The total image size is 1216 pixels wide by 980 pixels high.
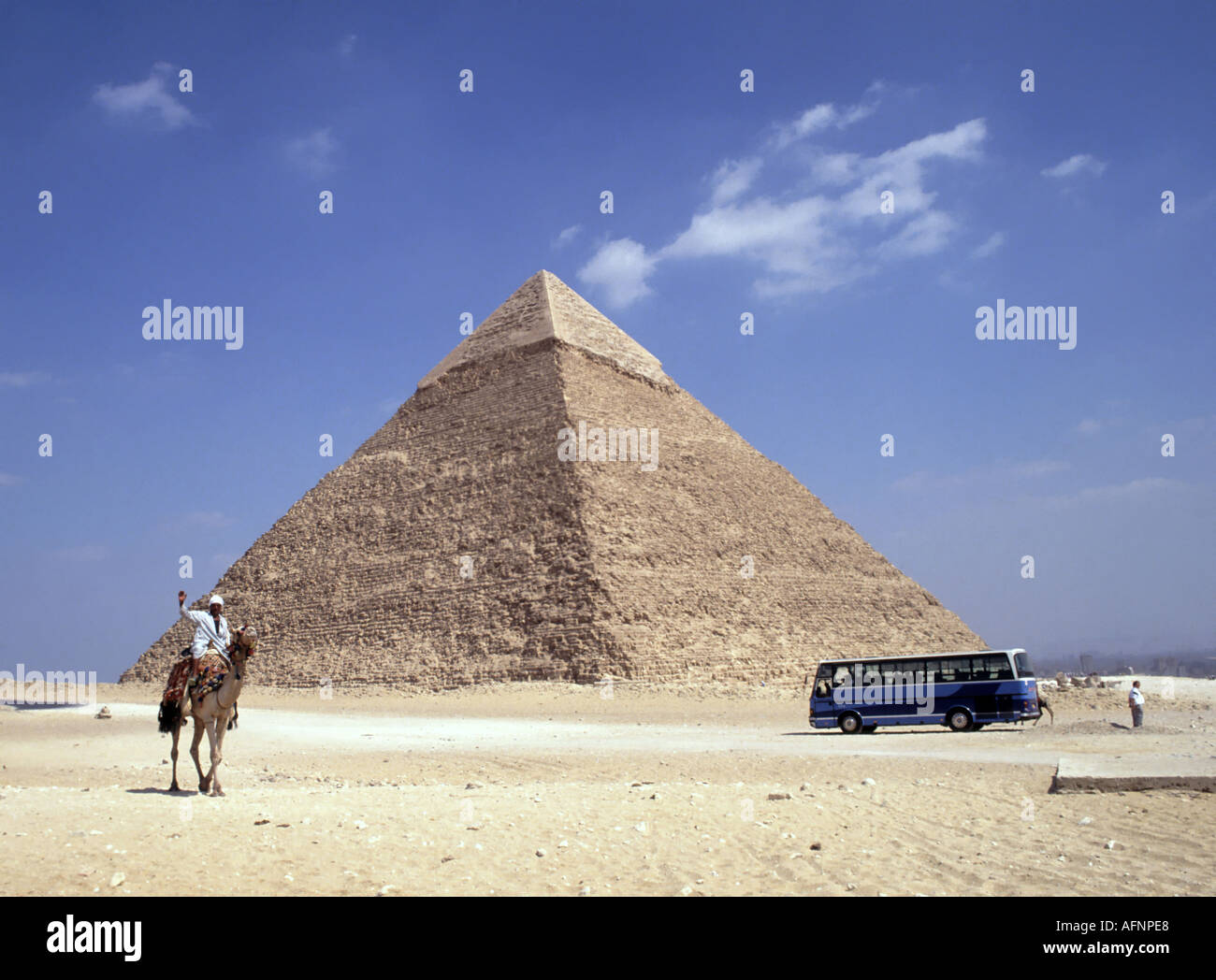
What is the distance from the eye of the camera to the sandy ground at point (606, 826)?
18.6ft

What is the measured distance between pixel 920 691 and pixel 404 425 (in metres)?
40.0

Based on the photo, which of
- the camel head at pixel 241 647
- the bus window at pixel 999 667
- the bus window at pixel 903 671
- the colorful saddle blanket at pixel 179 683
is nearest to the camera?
the camel head at pixel 241 647

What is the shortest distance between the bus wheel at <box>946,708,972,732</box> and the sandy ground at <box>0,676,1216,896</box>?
453 centimetres

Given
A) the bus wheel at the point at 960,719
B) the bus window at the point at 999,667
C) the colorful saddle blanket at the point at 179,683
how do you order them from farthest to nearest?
the bus wheel at the point at 960,719 < the bus window at the point at 999,667 < the colorful saddle blanket at the point at 179,683

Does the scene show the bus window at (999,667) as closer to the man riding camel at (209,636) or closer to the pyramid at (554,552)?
the man riding camel at (209,636)

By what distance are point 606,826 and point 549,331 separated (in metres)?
45.3

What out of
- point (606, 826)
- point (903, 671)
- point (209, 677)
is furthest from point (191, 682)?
point (903, 671)

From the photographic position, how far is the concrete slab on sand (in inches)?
321

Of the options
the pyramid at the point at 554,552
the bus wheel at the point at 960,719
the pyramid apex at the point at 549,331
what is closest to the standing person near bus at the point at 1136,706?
the bus wheel at the point at 960,719

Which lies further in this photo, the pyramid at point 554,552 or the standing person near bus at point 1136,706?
the pyramid at point 554,552

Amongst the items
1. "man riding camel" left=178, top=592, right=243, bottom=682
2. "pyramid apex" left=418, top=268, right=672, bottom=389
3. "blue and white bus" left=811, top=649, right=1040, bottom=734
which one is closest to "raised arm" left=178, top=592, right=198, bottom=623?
"man riding camel" left=178, top=592, right=243, bottom=682

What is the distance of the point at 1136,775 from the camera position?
8.34 metres

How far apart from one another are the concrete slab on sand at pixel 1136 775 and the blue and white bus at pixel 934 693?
861 cm

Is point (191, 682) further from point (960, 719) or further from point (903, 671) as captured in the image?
point (960, 719)
